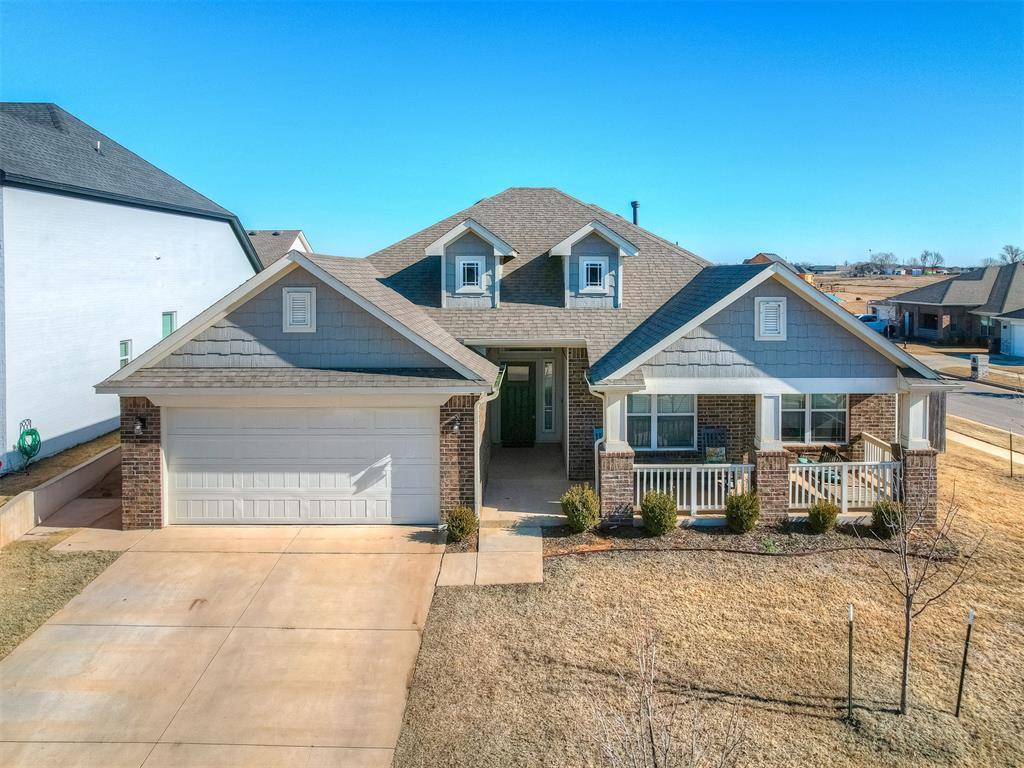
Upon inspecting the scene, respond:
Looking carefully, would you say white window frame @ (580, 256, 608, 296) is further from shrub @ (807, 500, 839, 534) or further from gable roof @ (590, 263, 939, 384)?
shrub @ (807, 500, 839, 534)

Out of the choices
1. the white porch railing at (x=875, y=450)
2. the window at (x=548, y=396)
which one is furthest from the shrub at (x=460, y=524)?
the white porch railing at (x=875, y=450)

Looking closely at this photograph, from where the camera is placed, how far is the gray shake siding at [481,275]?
54.3 ft

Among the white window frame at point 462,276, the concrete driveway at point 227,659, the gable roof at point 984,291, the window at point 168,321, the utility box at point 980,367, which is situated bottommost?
the concrete driveway at point 227,659

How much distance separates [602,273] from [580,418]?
139 inches

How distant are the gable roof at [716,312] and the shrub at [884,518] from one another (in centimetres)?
245

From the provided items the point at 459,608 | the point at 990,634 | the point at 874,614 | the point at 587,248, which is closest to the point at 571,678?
the point at 459,608

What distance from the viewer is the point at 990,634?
30.0ft

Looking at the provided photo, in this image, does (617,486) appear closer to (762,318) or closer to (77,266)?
(762,318)

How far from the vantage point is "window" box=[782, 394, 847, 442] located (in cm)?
1566

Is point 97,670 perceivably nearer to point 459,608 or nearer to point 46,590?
point 46,590

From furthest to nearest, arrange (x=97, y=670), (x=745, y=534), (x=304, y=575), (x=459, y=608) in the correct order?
(x=745, y=534) < (x=304, y=575) < (x=459, y=608) < (x=97, y=670)

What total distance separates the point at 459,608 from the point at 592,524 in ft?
11.8

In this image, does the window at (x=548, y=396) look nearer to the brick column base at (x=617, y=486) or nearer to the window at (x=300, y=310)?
the brick column base at (x=617, y=486)

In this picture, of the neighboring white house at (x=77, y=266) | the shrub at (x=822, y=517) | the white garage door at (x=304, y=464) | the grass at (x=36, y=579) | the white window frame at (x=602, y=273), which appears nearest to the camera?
the grass at (x=36, y=579)
